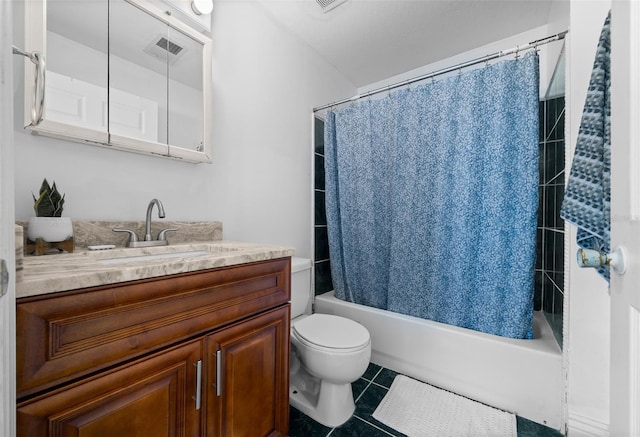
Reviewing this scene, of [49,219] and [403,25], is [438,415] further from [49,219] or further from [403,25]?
[403,25]

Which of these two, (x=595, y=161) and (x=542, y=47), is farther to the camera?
(x=542, y=47)

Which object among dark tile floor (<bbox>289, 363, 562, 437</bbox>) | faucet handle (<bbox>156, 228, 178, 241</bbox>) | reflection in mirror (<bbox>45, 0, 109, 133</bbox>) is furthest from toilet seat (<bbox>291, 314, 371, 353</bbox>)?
reflection in mirror (<bbox>45, 0, 109, 133</bbox>)

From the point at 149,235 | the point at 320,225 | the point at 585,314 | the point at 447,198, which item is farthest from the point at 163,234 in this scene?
the point at 585,314

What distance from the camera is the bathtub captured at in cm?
131

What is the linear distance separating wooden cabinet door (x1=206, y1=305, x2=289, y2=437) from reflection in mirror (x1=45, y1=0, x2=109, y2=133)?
3.21ft

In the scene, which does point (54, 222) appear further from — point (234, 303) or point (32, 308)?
point (234, 303)

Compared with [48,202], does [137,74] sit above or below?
above

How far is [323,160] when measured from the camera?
233 centimetres

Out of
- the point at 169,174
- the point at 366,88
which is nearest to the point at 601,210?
the point at 169,174

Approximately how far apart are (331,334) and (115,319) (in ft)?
3.33

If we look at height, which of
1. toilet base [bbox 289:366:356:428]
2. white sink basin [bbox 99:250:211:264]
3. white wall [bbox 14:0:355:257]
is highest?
white wall [bbox 14:0:355:257]

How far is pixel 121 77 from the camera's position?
1.14 m

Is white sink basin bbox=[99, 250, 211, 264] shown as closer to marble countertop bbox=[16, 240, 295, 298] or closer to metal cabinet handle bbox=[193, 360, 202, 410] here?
marble countertop bbox=[16, 240, 295, 298]

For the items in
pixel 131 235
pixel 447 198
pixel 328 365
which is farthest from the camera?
pixel 447 198
